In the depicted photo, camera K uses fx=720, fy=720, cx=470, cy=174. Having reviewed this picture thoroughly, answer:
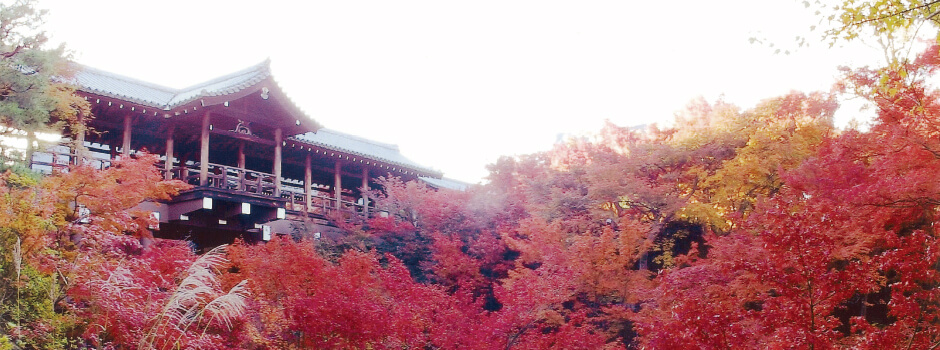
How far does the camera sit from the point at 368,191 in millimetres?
20516

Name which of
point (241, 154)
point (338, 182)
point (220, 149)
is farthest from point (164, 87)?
point (338, 182)

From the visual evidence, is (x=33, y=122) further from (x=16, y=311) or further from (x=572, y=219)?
(x=572, y=219)

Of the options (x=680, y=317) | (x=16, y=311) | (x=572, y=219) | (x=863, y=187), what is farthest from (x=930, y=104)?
(x=16, y=311)

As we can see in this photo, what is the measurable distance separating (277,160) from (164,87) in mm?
5319

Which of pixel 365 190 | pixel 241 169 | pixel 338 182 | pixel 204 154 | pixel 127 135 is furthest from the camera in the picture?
pixel 365 190

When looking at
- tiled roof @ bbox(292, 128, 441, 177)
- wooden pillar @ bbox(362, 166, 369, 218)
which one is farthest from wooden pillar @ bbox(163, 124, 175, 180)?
tiled roof @ bbox(292, 128, 441, 177)

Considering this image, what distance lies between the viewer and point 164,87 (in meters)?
20.6

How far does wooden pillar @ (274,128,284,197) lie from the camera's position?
17.4 m

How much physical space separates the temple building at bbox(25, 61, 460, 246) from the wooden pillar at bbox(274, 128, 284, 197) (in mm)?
30

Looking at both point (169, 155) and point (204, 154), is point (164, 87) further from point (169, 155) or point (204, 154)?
point (204, 154)

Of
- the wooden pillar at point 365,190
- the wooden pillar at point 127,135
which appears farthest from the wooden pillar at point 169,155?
the wooden pillar at point 365,190

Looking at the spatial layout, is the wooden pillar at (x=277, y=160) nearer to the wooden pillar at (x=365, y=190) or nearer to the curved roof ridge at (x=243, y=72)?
the curved roof ridge at (x=243, y=72)

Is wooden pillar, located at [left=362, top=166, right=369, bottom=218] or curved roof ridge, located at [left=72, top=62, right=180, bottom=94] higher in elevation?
curved roof ridge, located at [left=72, top=62, right=180, bottom=94]

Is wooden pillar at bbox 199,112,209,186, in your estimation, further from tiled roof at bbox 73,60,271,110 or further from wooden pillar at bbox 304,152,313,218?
wooden pillar at bbox 304,152,313,218
